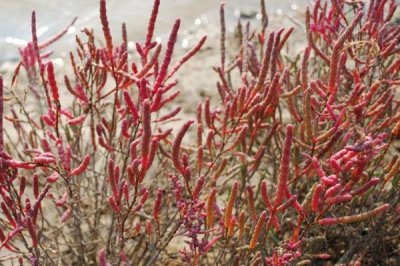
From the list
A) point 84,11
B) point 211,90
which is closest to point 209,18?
point 84,11

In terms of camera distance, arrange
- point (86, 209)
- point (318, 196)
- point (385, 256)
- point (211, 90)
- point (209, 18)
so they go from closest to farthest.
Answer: point (318, 196), point (385, 256), point (86, 209), point (211, 90), point (209, 18)

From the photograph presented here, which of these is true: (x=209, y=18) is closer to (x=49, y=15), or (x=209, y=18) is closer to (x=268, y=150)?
(x=49, y=15)

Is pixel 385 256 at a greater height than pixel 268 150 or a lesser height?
lesser

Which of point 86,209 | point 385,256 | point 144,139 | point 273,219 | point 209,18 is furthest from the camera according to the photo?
point 209,18

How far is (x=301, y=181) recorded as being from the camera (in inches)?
96.2

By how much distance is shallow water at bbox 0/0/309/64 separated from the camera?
5703 millimetres

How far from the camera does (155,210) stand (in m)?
1.61

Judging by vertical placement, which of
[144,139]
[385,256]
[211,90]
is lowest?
[385,256]

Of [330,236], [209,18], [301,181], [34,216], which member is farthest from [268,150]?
[209,18]

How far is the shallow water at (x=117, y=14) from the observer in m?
5.70

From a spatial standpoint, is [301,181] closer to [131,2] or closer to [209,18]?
[209,18]

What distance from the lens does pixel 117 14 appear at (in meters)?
6.02

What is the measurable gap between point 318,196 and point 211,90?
9.63 feet

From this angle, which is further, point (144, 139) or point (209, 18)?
point (209, 18)
